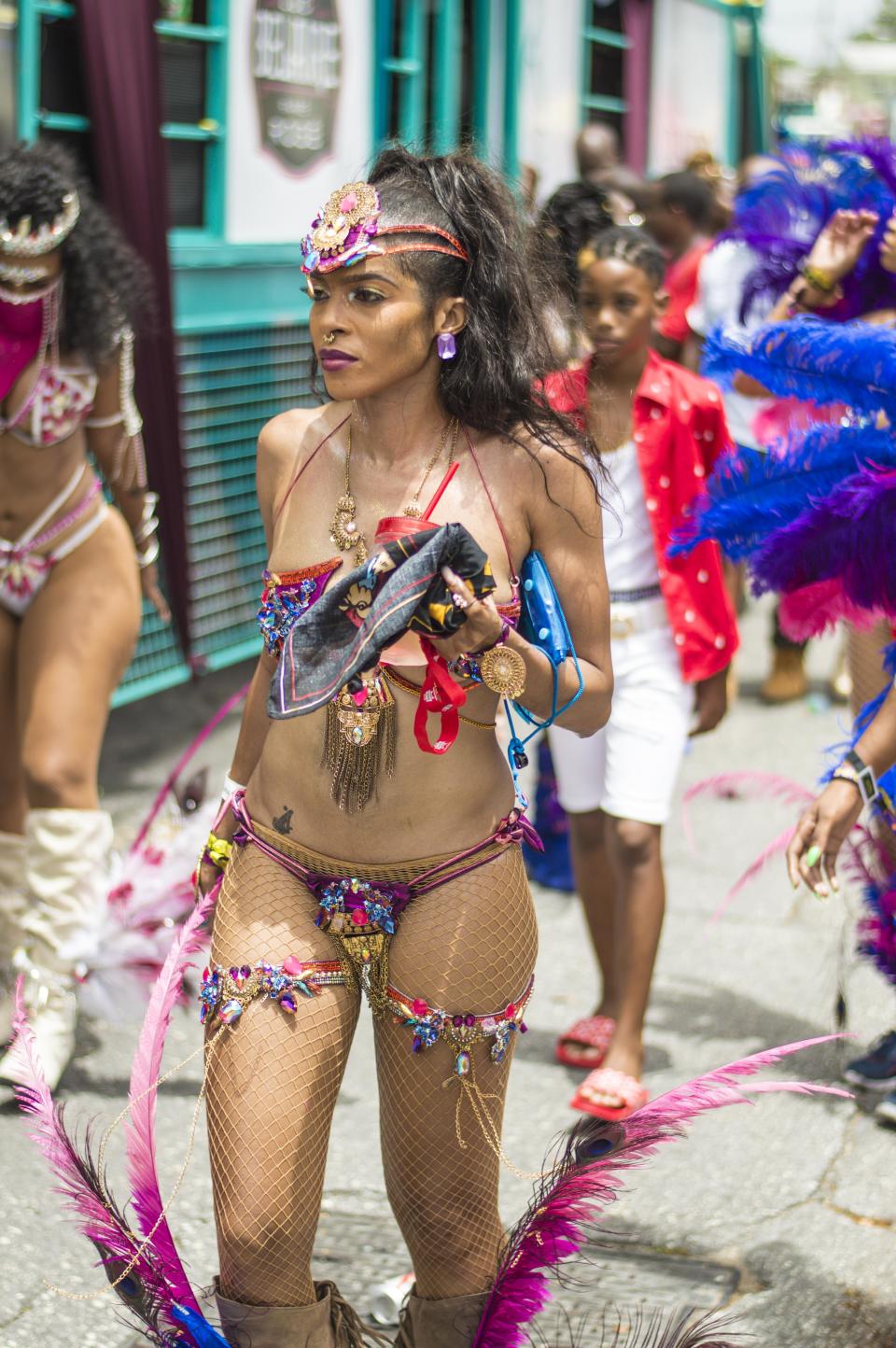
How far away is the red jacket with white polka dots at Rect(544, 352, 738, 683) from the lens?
163 inches

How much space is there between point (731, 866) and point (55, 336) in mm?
2989

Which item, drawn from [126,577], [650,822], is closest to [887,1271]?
[650,822]

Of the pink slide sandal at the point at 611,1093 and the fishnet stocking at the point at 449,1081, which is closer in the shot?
the fishnet stocking at the point at 449,1081

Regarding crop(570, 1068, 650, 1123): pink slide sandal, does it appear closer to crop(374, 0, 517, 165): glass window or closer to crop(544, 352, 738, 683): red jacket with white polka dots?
crop(544, 352, 738, 683): red jacket with white polka dots

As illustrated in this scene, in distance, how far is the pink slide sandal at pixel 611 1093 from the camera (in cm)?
401

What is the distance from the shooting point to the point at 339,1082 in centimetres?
256

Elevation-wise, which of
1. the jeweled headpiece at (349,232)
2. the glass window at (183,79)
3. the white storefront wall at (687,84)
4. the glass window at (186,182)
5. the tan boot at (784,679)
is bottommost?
the tan boot at (784,679)

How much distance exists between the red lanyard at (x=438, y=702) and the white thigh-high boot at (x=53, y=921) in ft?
5.93

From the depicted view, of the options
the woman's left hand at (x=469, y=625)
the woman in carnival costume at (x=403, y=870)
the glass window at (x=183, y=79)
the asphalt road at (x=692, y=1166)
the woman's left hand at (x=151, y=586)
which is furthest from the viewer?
the glass window at (x=183, y=79)

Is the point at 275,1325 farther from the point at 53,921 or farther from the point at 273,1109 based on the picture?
the point at 53,921

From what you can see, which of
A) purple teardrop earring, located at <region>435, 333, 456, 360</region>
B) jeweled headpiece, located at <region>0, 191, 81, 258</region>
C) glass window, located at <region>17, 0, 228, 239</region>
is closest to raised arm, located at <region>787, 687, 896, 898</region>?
purple teardrop earring, located at <region>435, 333, 456, 360</region>

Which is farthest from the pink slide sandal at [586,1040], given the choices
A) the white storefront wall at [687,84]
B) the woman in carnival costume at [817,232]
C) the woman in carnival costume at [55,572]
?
the white storefront wall at [687,84]

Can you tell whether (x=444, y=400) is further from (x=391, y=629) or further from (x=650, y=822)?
(x=650, y=822)

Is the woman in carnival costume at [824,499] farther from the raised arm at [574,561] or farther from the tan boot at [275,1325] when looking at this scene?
the tan boot at [275,1325]
